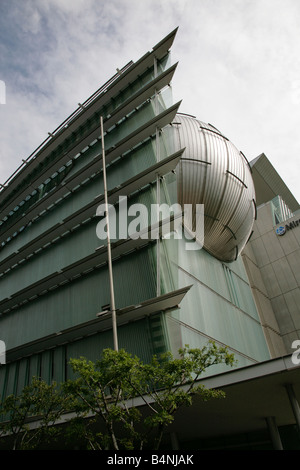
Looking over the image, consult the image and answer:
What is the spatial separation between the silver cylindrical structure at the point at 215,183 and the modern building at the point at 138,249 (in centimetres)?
8

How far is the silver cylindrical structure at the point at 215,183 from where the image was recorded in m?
20.1

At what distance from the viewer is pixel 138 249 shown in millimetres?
16703

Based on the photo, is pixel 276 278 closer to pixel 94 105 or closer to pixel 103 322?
pixel 103 322

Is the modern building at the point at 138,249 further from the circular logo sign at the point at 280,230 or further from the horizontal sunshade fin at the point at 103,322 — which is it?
the circular logo sign at the point at 280,230

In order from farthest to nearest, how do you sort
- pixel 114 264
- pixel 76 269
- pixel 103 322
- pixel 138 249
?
pixel 76 269 → pixel 114 264 → pixel 138 249 → pixel 103 322

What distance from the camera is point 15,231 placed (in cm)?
2695

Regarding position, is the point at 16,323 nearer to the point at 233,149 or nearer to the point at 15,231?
the point at 15,231

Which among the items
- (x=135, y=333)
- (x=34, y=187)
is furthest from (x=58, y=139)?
(x=135, y=333)

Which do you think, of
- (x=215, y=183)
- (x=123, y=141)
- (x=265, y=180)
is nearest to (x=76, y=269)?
(x=123, y=141)

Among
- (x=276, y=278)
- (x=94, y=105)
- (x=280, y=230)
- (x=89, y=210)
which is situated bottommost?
(x=89, y=210)

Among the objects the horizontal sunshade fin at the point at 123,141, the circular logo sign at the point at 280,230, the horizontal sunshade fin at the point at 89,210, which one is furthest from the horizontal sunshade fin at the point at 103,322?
the circular logo sign at the point at 280,230

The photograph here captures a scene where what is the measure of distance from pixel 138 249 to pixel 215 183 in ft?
22.6

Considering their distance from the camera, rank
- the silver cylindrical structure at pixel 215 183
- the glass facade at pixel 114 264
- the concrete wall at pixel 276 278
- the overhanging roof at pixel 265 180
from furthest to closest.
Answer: the overhanging roof at pixel 265 180
the concrete wall at pixel 276 278
the silver cylindrical structure at pixel 215 183
the glass facade at pixel 114 264

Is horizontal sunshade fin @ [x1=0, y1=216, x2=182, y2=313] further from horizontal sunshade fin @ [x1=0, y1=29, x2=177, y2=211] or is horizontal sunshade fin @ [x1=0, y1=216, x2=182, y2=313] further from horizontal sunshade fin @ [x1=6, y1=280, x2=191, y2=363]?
horizontal sunshade fin @ [x1=0, y1=29, x2=177, y2=211]
